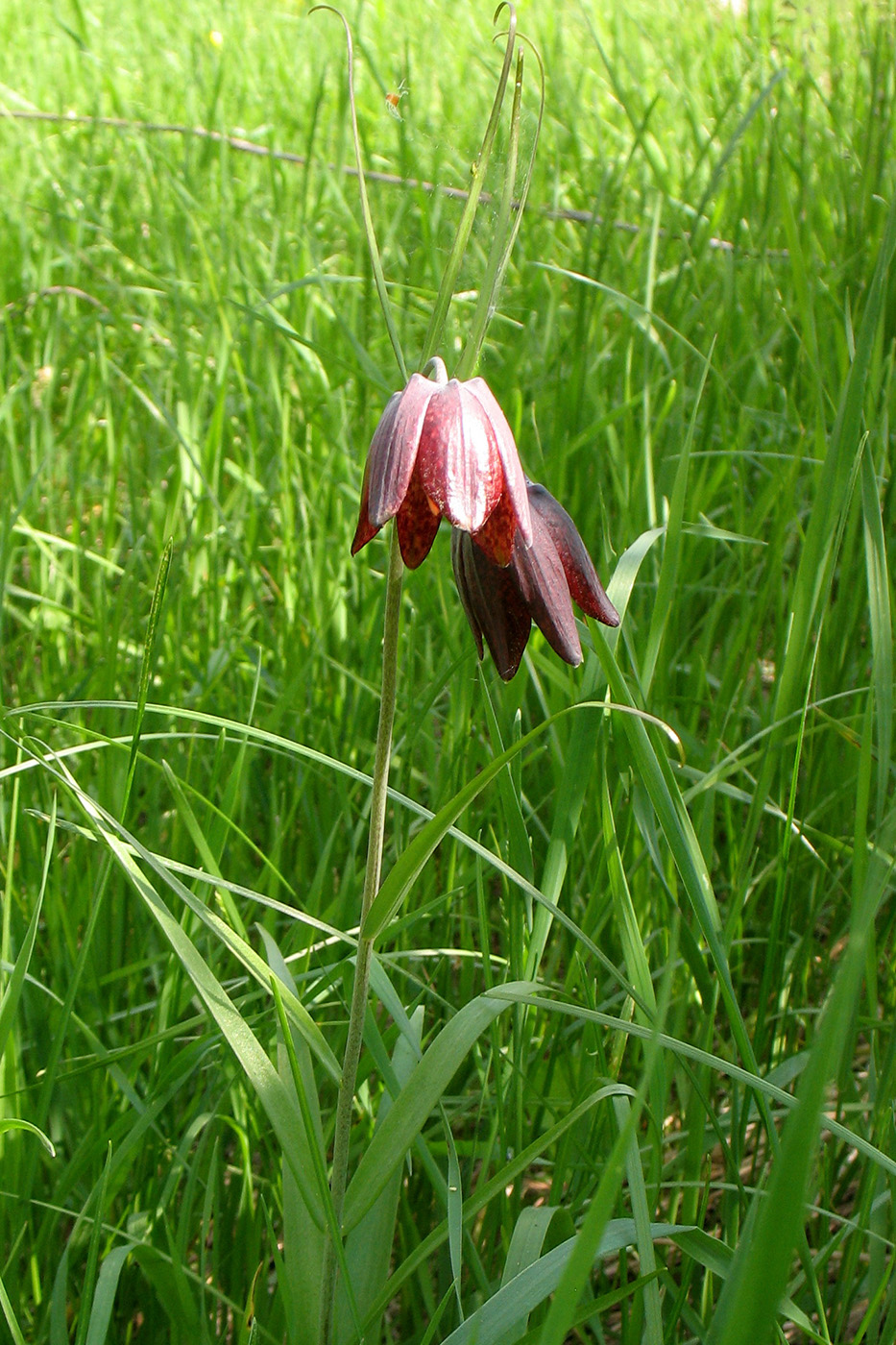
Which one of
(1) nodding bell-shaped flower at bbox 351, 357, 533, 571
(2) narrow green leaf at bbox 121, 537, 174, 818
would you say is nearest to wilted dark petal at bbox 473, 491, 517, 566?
(1) nodding bell-shaped flower at bbox 351, 357, 533, 571

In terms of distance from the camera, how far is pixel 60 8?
4332 millimetres

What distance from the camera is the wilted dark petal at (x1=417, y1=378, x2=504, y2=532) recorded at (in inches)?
24.5

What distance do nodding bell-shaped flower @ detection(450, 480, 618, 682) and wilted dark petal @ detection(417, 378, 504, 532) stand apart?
0.06 m

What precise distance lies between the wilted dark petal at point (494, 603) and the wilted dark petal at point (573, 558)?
34 mm

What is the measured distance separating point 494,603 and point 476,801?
0.45 metres

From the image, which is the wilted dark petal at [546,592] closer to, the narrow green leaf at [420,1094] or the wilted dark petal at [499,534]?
the wilted dark petal at [499,534]

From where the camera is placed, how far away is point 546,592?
69 centimetres

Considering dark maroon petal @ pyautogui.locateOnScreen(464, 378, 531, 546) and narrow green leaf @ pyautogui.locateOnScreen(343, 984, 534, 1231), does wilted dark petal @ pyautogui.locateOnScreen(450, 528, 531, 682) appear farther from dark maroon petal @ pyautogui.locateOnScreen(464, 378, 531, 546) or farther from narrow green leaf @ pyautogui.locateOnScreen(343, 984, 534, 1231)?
narrow green leaf @ pyautogui.locateOnScreen(343, 984, 534, 1231)

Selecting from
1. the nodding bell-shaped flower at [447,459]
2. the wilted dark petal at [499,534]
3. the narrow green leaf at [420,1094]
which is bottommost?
the narrow green leaf at [420,1094]

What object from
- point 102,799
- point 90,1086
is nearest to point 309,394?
point 102,799

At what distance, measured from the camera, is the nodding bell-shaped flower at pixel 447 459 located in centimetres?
62

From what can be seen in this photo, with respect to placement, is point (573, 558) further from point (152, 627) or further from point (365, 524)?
point (152, 627)

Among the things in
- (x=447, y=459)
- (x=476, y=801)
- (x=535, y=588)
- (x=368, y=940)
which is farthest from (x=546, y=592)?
(x=476, y=801)

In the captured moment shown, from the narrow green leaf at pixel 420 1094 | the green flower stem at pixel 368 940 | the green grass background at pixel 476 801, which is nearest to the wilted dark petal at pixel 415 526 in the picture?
the green flower stem at pixel 368 940
